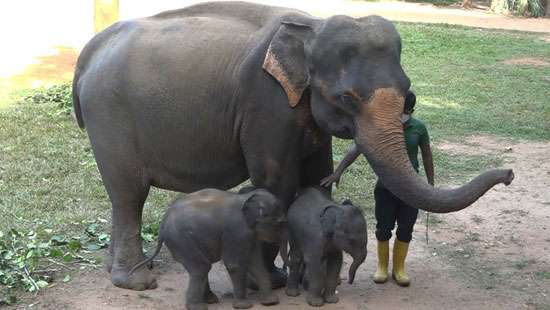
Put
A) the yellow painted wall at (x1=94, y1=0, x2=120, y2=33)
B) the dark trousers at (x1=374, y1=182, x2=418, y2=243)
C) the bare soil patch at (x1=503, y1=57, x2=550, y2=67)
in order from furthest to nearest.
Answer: the bare soil patch at (x1=503, y1=57, x2=550, y2=67) < the yellow painted wall at (x1=94, y1=0, x2=120, y2=33) < the dark trousers at (x1=374, y1=182, x2=418, y2=243)

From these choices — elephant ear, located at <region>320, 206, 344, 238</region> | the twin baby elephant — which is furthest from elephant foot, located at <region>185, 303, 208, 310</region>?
elephant ear, located at <region>320, 206, 344, 238</region>

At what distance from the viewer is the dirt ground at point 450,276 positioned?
5.62 m

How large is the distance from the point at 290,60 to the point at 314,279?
138 cm

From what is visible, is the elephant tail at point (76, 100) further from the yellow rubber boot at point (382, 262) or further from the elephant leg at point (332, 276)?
the yellow rubber boot at point (382, 262)

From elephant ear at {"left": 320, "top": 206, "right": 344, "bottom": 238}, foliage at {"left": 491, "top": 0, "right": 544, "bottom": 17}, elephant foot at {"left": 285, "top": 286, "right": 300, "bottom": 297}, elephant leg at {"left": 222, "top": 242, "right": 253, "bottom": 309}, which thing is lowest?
foliage at {"left": 491, "top": 0, "right": 544, "bottom": 17}

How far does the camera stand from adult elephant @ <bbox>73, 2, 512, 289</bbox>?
193 inches

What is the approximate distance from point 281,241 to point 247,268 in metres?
0.27

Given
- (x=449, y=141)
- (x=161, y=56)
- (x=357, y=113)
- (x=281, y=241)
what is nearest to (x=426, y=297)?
(x=281, y=241)

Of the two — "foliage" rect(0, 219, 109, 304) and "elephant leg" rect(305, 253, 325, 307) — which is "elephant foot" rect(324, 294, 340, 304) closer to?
"elephant leg" rect(305, 253, 325, 307)

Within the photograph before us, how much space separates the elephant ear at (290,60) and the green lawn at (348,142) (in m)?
2.46

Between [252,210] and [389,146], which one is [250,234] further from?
[389,146]

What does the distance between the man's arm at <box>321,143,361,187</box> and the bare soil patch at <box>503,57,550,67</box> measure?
1204 centimetres

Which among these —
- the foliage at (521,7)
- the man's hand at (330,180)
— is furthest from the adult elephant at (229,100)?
the foliage at (521,7)

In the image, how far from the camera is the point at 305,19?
529 centimetres
